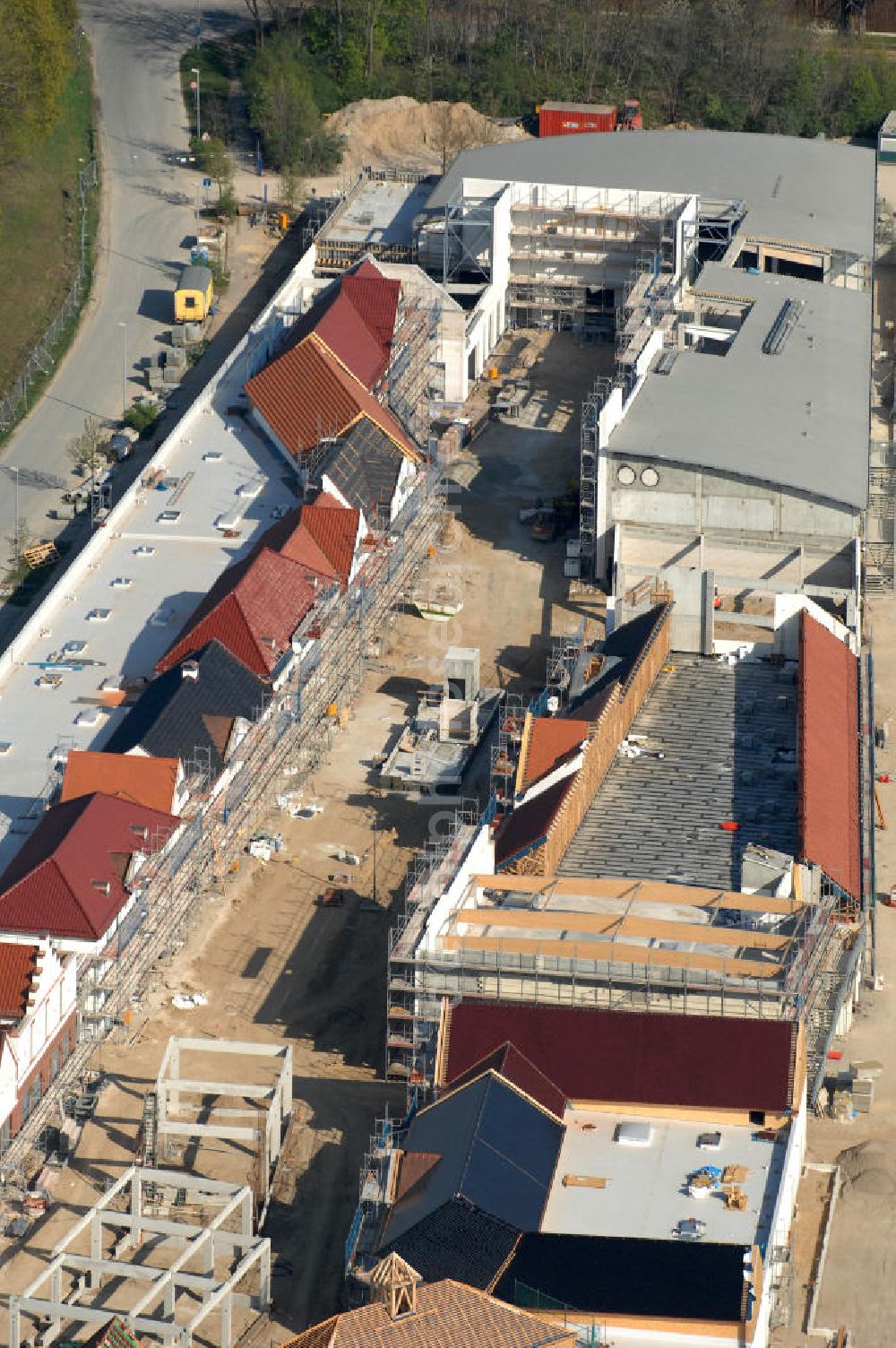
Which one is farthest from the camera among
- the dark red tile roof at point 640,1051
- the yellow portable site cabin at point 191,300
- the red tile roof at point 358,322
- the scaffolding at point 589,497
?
the yellow portable site cabin at point 191,300

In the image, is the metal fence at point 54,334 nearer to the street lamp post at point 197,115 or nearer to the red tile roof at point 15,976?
the street lamp post at point 197,115

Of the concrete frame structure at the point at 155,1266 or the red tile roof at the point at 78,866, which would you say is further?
the red tile roof at the point at 78,866

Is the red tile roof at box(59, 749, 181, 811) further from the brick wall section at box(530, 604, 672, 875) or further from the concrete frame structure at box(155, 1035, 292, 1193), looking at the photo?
the brick wall section at box(530, 604, 672, 875)

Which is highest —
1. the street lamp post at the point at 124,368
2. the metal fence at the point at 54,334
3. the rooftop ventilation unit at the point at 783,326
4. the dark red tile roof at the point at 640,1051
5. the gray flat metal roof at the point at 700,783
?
the dark red tile roof at the point at 640,1051

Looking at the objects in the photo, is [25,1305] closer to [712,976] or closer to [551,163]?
[712,976]

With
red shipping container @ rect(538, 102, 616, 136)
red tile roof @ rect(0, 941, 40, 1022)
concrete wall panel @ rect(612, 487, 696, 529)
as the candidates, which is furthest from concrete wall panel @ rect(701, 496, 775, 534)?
red shipping container @ rect(538, 102, 616, 136)

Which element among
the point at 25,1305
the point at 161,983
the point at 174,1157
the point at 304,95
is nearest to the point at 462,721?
the point at 161,983

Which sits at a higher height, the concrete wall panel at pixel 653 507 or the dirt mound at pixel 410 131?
the concrete wall panel at pixel 653 507

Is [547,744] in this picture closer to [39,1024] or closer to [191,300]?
[39,1024]

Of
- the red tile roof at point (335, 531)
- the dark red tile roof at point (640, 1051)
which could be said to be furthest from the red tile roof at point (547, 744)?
the dark red tile roof at point (640, 1051)
